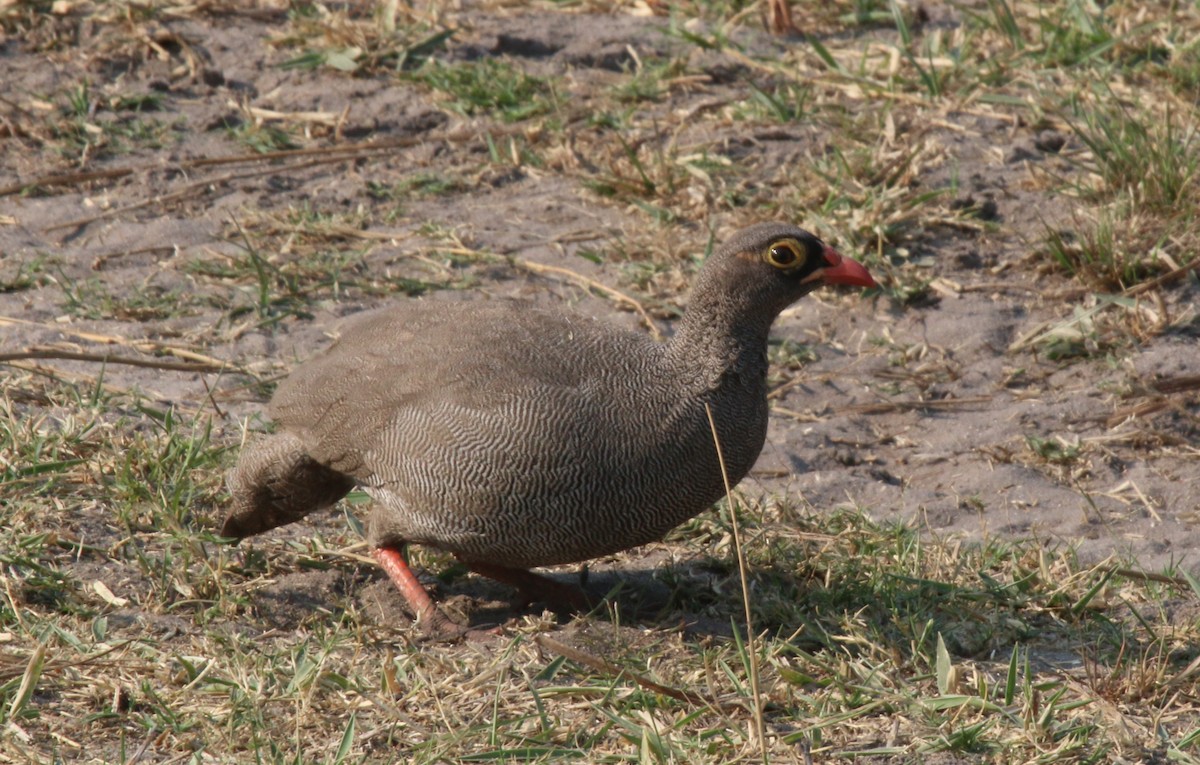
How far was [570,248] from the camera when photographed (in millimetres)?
7773

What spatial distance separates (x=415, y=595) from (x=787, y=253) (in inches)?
64.4

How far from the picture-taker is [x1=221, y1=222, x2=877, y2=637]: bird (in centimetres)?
485

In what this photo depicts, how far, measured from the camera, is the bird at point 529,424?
4.85 metres

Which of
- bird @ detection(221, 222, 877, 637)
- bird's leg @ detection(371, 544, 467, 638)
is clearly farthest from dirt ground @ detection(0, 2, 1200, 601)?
bird's leg @ detection(371, 544, 467, 638)

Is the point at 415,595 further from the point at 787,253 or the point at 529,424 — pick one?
the point at 787,253

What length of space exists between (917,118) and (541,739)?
5.01m

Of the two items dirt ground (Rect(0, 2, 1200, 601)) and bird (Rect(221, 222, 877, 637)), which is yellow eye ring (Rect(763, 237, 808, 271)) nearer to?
bird (Rect(221, 222, 877, 637))

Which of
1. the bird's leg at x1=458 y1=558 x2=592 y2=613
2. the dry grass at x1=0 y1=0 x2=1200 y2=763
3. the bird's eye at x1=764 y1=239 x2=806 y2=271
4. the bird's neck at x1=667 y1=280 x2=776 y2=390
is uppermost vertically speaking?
the bird's eye at x1=764 y1=239 x2=806 y2=271

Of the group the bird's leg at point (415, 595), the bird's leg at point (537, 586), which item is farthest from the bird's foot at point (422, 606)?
the bird's leg at point (537, 586)

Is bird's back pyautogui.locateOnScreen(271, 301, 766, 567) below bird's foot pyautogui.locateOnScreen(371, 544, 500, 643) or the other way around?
the other way around

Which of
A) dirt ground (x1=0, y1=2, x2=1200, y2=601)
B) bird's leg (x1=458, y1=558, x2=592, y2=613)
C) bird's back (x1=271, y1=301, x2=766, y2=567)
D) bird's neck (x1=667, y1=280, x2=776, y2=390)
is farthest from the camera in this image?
dirt ground (x1=0, y1=2, x2=1200, y2=601)

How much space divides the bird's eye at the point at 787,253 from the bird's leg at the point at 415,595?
155 centimetres

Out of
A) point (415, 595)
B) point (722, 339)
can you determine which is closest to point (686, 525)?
point (722, 339)

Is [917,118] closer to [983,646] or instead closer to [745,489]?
[745,489]
